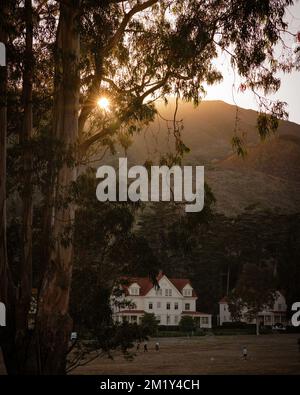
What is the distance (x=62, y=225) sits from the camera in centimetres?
1224

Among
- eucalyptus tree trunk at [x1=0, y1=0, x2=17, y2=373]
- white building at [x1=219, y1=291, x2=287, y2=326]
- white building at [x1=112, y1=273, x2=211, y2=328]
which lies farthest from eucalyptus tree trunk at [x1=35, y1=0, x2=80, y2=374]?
white building at [x1=219, y1=291, x2=287, y2=326]

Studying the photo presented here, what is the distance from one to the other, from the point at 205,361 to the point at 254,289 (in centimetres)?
3095

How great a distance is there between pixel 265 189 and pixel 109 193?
17027 cm

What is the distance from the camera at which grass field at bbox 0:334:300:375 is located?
28997 millimetres

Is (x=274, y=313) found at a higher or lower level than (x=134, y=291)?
lower

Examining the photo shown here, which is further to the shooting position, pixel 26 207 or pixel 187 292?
pixel 187 292

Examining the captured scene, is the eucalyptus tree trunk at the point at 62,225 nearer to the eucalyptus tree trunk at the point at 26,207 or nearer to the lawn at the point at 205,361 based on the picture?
the eucalyptus tree trunk at the point at 26,207

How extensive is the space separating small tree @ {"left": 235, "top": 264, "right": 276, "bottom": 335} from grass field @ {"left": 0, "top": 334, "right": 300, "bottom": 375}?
1643 centimetres

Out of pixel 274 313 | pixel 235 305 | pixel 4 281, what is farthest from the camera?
pixel 274 313

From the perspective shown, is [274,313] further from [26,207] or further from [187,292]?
[26,207]

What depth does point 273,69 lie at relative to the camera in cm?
1519

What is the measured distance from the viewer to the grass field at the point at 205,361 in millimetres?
28997

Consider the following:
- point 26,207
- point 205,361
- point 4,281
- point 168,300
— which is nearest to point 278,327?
point 168,300

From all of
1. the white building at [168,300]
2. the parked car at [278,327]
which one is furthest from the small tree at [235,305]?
the parked car at [278,327]
